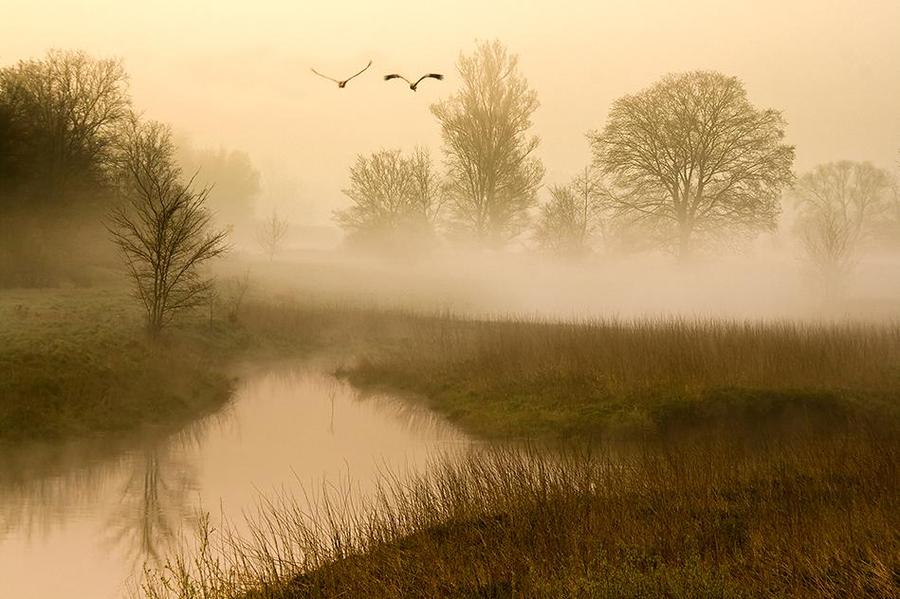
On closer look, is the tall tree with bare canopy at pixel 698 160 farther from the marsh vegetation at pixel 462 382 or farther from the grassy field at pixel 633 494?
the grassy field at pixel 633 494

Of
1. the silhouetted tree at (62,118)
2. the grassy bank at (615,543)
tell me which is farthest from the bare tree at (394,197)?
the grassy bank at (615,543)

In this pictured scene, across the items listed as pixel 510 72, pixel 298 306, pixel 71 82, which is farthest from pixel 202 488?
pixel 510 72

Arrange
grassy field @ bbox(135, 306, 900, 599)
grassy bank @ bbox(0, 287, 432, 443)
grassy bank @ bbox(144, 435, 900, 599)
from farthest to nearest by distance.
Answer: grassy bank @ bbox(0, 287, 432, 443) < grassy field @ bbox(135, 306, 900, 599) < grassy bank @ bbox(144, 435, 900, 599)

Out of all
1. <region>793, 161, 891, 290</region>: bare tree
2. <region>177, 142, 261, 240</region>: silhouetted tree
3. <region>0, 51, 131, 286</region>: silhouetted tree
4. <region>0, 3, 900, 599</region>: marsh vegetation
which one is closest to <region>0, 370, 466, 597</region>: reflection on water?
<region>0, 3, 900, 599</region>: marsh vegetation

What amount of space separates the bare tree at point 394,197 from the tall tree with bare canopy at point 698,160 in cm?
1662

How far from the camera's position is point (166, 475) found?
14414mm

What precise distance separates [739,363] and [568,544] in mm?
12190

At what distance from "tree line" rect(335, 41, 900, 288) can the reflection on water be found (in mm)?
22118

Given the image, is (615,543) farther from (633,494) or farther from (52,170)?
(52,170)

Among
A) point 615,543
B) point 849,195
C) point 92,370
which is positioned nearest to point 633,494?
point 615,543

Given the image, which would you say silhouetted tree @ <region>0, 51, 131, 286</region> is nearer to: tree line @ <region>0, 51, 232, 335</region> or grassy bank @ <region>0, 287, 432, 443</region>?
tree line @ <region>0, 51, 232, 335</region>

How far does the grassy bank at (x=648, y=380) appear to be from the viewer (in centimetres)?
1606

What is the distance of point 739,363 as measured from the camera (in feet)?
60.7

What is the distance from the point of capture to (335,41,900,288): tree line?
37.0 metres
